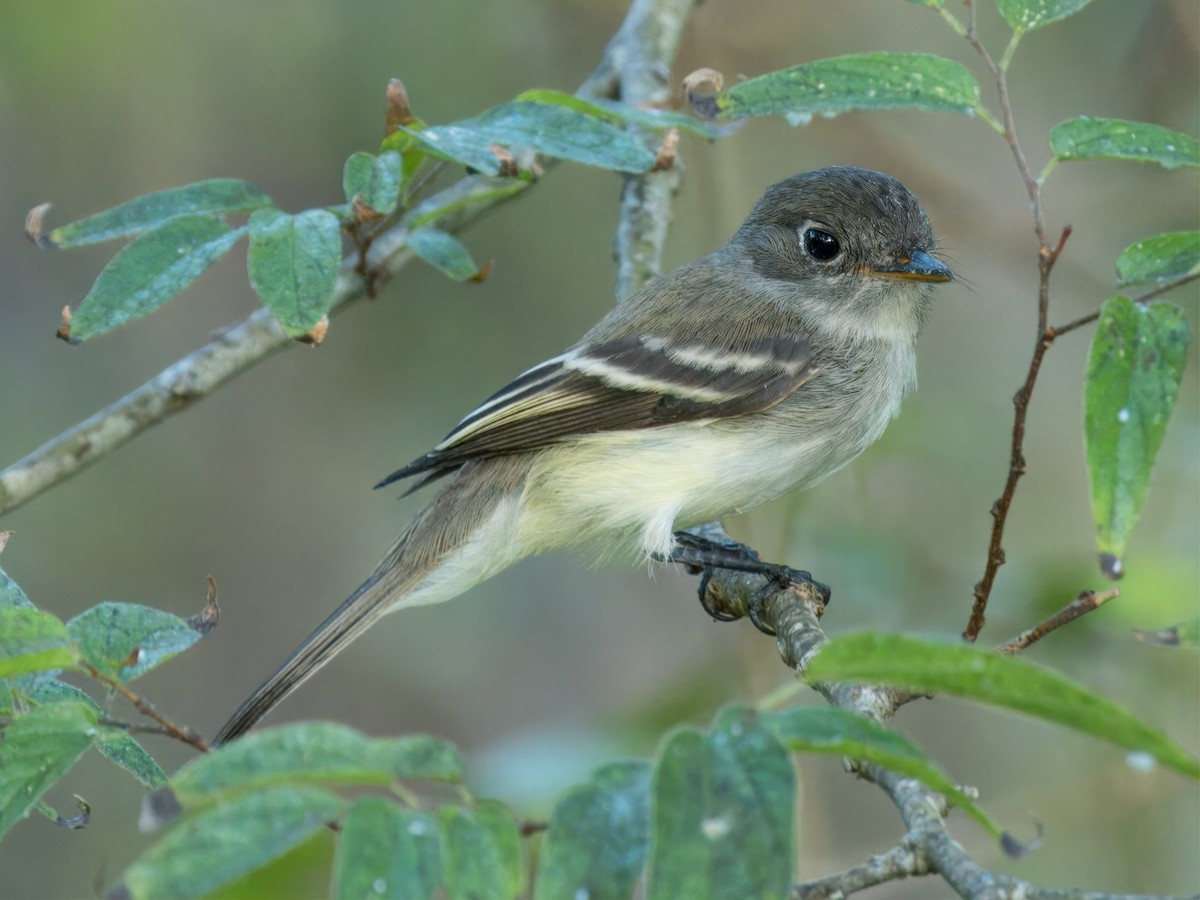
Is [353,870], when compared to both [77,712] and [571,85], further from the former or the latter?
[571,85]

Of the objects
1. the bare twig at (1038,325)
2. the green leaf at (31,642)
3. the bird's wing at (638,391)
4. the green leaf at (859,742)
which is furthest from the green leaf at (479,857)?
the bird's wing at (638,391)

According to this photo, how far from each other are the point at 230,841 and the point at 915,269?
242 centimetres

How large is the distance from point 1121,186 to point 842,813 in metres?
2.89

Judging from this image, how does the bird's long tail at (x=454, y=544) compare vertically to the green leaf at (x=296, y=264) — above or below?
below

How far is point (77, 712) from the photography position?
1.47m

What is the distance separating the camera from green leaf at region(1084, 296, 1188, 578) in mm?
1720

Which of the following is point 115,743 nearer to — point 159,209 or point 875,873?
point 875,873

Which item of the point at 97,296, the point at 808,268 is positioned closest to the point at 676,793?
the point at 97,296

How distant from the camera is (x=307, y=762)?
1200 millimetres

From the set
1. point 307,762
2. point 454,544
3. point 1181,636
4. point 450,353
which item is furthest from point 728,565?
point 450,353

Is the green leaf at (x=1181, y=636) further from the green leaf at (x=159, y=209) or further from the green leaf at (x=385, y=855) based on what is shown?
the green leaf at (x=159, y=209)

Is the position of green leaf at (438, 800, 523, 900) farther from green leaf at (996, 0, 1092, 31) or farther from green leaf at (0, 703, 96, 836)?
green leaf at (996, 0, 1092, 31)

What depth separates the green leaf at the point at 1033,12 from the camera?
1.98 metres

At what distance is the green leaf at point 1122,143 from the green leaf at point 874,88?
0.16 meters
